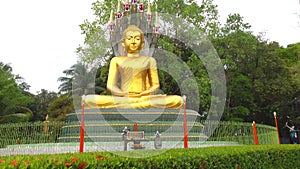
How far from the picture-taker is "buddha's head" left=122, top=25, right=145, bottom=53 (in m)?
13.3

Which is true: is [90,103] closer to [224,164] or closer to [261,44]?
[224,164]

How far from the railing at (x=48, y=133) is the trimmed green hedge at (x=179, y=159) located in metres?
1.28

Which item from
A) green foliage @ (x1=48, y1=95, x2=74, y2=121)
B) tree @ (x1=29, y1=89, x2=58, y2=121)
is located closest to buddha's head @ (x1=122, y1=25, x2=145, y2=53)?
green foliage @ (x1=48, y1=95, x2=74, y2=121)

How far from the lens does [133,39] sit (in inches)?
525

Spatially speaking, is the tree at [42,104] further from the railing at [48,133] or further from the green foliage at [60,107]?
the railing at [48,133]

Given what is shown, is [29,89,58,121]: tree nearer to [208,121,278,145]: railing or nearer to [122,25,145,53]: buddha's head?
[122,25,145,53]: buddha's head

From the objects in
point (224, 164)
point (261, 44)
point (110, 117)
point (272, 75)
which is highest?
point (261, 44)

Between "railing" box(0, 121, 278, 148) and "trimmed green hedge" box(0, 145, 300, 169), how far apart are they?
1.28m

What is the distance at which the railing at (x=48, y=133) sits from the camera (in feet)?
27.0

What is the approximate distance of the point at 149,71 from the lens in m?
13.5

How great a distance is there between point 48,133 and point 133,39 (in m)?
6.07

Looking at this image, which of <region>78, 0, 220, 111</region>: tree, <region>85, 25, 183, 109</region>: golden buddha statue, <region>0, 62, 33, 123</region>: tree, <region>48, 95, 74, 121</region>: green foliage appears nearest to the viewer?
<region>85, 25, 183, 109</region>: golden buddha statue

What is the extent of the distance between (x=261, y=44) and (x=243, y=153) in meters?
20.9

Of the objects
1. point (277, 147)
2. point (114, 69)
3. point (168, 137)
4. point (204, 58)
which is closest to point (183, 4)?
point (204, 58)
